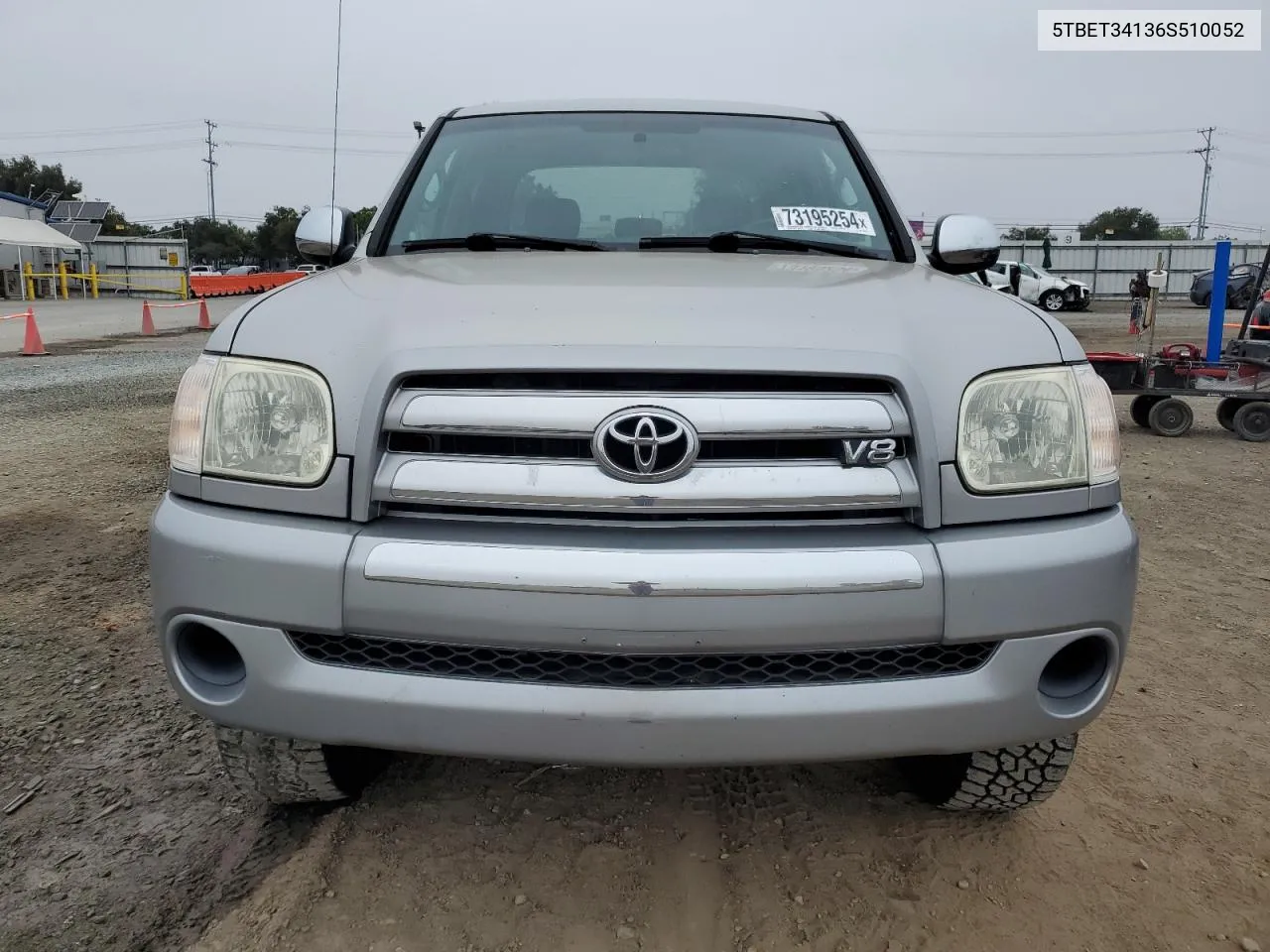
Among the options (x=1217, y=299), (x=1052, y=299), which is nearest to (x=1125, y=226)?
(x=1052, y=299)

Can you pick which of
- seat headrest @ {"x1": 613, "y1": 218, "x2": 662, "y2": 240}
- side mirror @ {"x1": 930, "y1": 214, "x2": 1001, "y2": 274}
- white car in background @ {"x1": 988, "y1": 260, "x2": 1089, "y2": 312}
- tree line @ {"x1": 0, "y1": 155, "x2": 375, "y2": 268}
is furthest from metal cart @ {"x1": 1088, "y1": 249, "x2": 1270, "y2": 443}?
tree line @ {"x1": 0, "y1": 155, "x2": 375, "y2": 268}

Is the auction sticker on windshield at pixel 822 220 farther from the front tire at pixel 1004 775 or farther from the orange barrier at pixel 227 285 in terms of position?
the orange barrier at pixel 227 285

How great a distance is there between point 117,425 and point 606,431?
22.6 ft

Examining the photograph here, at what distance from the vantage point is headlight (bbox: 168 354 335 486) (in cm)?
168

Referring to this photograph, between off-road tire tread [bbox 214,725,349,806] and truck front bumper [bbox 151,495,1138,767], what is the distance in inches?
12.7

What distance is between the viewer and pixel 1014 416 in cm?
172

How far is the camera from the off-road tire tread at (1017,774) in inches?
79.2

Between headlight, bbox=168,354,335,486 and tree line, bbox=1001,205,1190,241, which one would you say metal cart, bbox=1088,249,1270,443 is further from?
tree line, bbox=1001,205,1190,241

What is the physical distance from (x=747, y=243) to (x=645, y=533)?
4.13 feet

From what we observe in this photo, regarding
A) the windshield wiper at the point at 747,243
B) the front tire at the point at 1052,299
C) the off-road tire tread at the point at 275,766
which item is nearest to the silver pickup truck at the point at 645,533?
the off-road tire tread at the point at 275,766

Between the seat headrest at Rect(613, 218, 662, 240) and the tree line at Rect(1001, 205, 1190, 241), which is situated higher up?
the tree line at Rect(1001, 205, 1190, 241)

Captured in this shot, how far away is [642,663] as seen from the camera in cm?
163

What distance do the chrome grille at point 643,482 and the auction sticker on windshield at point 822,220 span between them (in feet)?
3.81

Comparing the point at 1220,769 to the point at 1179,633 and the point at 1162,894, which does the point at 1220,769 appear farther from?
the point at 1179,633
